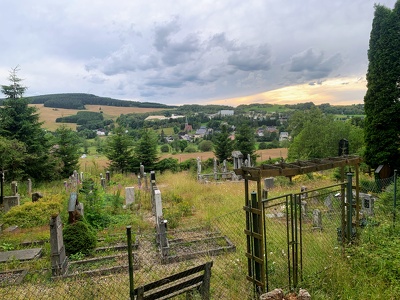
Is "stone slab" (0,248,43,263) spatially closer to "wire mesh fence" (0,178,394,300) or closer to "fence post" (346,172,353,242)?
"wire mesh fence" (0,178,394,300)

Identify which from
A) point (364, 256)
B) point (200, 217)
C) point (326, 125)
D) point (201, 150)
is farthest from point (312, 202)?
point (201, 150)

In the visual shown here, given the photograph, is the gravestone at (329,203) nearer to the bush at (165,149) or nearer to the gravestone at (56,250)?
the gravestone at (56,250)

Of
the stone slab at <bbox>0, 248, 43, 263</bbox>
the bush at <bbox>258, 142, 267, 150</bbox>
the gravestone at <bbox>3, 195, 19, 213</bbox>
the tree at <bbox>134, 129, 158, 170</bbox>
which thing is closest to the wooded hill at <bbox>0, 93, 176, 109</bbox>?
the bush at <bbox>258, 142, 267, 150</bbox>

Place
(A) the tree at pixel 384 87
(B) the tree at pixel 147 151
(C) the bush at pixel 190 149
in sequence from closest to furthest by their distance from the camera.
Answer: (A) the tree at pixel 384 87 < (B) the tree at pixel 147 151 < (C) the bush at pixel 190 149

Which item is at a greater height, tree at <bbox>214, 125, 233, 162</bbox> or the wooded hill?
the wooded hill

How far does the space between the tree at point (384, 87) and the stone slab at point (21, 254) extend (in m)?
15.6

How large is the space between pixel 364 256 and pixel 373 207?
229 inches

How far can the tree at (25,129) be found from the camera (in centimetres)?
2205

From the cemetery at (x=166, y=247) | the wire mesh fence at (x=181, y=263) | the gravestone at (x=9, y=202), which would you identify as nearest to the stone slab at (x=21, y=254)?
the cemetery at (x=166, y=247)

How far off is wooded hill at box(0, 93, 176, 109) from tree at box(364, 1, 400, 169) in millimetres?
71341

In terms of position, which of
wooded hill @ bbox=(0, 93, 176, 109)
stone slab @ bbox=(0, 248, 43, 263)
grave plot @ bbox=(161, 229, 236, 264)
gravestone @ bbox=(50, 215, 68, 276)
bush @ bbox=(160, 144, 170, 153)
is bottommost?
bush @ bbox=(160, 144, 170, 153)

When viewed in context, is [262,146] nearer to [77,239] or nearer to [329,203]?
[329,203]

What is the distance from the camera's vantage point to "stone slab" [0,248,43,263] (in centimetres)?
796

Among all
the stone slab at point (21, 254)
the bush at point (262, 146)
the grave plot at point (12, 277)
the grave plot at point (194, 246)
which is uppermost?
the grave plot at point (12, 277)
